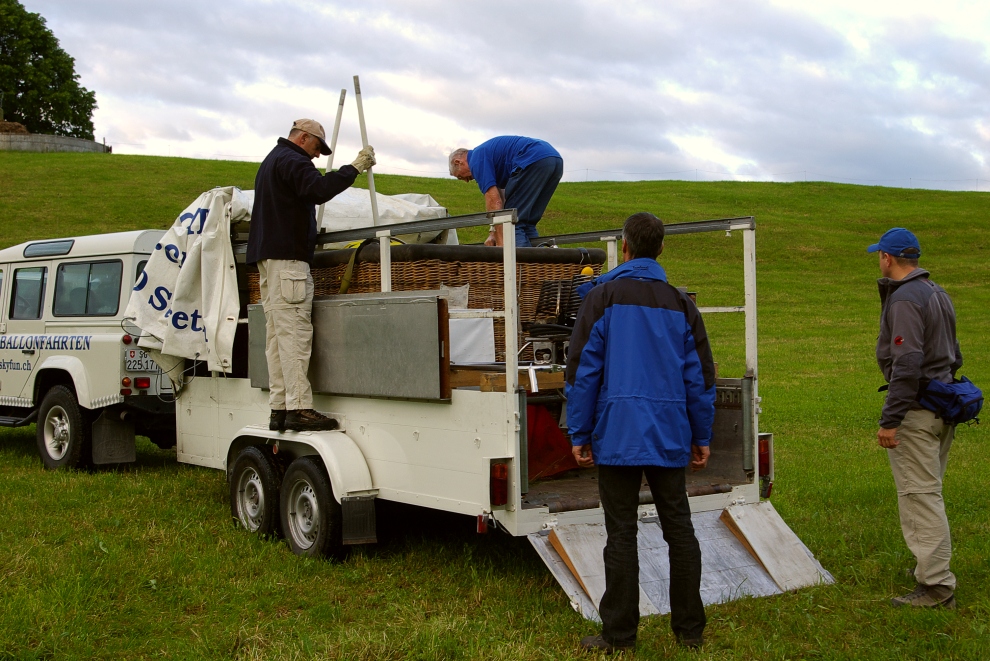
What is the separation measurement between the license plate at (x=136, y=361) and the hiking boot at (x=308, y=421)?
3058mm

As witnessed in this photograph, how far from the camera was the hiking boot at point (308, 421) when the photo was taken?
5891 mm

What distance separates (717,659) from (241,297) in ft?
13.7

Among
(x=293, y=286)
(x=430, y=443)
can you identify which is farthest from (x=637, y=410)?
(x=293, y=286)

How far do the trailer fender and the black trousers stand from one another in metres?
1.78

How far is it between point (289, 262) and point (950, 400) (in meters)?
3.64

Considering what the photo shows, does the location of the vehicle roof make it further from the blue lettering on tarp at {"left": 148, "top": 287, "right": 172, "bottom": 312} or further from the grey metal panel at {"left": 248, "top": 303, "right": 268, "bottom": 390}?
the grey metal panel at {"left": 248, "top": 303, "right": 268, "bottom": 390}

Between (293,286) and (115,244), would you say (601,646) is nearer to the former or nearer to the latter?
(293,286)

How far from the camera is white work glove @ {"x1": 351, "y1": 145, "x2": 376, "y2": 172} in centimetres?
599

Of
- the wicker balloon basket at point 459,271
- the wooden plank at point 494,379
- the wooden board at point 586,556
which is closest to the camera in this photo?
the wooden board at point 586,556

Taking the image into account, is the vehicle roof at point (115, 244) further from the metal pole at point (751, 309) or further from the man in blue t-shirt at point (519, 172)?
the metal pole at point (751, 309)

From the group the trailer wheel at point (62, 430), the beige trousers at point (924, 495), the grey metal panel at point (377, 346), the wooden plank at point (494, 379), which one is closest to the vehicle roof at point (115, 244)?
the trailer wheel at point (62, 430)

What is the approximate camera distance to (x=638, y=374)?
409 centimetres

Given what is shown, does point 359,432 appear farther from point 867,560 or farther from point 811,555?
point 867,560

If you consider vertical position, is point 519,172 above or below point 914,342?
above
